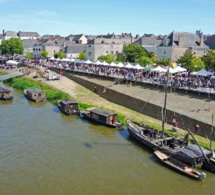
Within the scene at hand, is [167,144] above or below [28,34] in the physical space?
below

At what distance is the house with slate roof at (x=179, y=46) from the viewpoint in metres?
61.9

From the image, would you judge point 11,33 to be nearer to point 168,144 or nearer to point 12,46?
point 12,46

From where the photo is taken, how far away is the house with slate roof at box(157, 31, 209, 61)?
6194cm

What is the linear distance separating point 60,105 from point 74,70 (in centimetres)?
2013

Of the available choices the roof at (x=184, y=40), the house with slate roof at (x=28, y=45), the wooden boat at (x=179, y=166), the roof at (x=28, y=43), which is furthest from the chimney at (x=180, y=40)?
the roof at (x=28, y=43)

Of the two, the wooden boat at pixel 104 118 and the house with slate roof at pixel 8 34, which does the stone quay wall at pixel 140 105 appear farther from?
the house with slate roof at pixel 8 34

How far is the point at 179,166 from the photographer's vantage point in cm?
2200

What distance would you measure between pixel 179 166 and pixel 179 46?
43998 mm

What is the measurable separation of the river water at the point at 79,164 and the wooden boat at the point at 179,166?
35cm

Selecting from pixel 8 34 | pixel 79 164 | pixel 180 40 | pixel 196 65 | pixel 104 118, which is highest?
pixel 8 34

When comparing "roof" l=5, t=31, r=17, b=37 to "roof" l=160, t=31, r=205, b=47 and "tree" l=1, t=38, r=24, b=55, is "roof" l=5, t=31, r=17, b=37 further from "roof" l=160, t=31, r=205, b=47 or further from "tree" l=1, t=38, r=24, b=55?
"roof" l=160, t=31, r=205, b=47

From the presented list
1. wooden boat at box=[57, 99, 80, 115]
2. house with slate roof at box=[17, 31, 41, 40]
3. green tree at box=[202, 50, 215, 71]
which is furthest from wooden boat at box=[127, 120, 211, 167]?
house with slate roof at box=[17, 31, 41, 40]

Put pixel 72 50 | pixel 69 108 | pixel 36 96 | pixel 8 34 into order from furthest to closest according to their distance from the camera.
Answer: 1. pixel 8 34
2. pixel 72 50
3. pixel 36 96
4. pixel 69 108

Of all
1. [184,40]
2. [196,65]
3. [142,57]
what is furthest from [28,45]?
[196,65]
